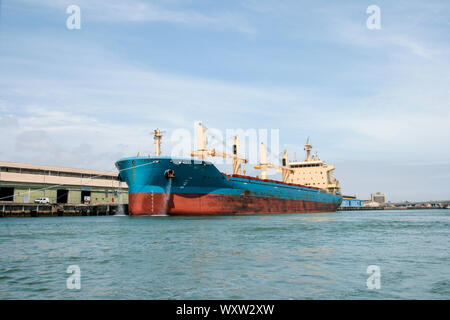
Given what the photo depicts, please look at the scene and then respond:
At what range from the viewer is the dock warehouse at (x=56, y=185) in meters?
47.1

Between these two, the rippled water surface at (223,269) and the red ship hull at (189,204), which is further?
the red ship hull at (189,204)

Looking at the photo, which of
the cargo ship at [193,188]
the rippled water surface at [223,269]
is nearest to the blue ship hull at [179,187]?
the cargo ship at [193,188]

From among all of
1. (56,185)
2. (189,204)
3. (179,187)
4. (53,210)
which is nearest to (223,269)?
(179,187)

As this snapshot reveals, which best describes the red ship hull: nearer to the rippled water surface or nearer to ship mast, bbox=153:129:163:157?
ship mast, bbox=153:129:163:157

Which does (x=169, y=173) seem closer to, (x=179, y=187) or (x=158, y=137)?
(x=179, y=187)

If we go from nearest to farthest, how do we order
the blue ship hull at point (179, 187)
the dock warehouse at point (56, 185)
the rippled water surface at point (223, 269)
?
the rippled water surface at point (223, 269) → the blue ship hull at point (179, 187) → the dock warehouse at point (56, 185)

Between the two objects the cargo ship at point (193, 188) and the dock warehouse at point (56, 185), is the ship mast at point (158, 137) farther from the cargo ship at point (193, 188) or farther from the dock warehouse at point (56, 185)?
the dock warehouse at point (56, 185)

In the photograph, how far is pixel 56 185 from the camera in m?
43.7

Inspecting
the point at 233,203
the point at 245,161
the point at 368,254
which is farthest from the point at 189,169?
the point at 368,254

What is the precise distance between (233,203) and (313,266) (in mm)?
27980

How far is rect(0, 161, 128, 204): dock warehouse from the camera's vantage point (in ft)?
155
